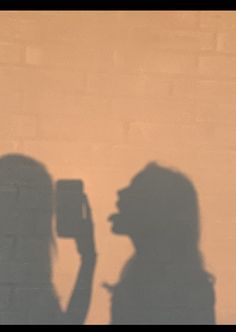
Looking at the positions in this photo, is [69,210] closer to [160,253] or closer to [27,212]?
[27,212]

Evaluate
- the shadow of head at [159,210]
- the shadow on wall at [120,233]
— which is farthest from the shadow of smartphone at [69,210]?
the shadow of head at [159,210]

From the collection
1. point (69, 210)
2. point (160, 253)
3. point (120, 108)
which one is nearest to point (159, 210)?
point (160, 253)

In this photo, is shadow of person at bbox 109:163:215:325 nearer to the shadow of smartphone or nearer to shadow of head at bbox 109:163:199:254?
shadow of head at bbox 109:163:199:254

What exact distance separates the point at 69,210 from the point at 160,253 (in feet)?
1.72

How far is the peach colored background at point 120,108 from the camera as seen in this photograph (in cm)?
240

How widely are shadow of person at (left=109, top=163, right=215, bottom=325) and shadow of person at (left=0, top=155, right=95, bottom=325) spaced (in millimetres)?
250

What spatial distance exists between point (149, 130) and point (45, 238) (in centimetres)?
77

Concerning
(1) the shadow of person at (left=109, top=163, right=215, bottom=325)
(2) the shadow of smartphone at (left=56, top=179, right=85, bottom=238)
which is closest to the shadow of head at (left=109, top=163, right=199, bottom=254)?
(1) the shadow of person at (left=109, top=163, right=215, bottom=325)

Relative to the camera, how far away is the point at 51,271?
7.95ft

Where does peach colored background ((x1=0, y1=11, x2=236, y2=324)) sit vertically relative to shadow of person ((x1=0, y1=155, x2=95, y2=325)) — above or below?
above

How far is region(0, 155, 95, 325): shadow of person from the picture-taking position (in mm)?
2396
